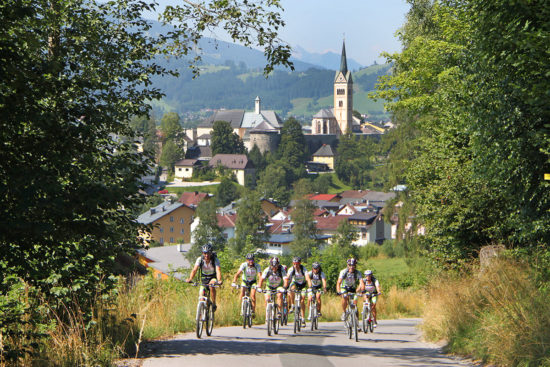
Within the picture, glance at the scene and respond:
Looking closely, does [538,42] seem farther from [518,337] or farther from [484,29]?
[518,337]

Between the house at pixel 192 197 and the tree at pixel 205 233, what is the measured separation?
2137 centimetres

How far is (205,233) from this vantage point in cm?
9094

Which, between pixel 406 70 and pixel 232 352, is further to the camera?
pixel 406 70

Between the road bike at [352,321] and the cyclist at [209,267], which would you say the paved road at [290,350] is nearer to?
the road bike at [352,321]

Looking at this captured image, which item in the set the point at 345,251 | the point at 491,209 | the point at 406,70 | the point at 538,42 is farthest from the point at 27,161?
the point at 345,251

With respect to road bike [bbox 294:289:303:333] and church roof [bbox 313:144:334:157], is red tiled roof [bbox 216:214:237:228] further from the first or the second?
road bike [bbox 294:289:303:333]

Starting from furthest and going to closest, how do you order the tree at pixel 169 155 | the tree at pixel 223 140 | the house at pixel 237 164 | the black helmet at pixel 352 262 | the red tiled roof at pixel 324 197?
the tree at pixel 223 140 < the tree at pixel 169 155 < the house at pixel 237 164 < the red tiled roof at pixel 324 197 < the black helmet at pixel 352 262

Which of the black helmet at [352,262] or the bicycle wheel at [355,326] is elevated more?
the black helmet at [352,262]

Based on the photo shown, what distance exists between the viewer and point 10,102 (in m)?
7.00

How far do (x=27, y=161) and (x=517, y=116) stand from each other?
7557mm

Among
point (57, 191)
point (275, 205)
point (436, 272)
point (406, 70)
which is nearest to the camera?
point (57, 191)

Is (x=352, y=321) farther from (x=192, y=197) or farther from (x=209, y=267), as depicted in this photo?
(x=192, y=197)

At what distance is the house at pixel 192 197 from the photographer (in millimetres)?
128163

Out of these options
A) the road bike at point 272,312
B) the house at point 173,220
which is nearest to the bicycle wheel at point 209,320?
the road bike at point 272,312
